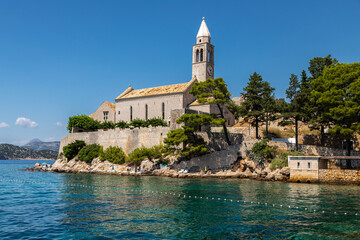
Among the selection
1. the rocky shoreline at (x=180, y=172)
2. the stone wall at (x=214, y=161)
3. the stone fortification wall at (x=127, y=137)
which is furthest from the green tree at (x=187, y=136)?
the stone fortification wall at (x=127, y=137)

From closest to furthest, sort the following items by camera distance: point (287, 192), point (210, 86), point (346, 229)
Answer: point (346, 229) → point (287, 192) → point (210, 86)

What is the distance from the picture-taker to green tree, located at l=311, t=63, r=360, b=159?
30.6 m

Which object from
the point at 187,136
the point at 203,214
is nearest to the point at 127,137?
the point at 187,136

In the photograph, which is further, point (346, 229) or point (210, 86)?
point (210, 86)

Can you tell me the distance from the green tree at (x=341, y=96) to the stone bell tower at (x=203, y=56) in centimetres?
2280

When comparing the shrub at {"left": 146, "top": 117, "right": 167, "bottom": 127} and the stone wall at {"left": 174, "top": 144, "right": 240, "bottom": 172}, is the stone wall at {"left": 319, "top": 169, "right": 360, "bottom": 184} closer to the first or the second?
the stone wall at {"left": 174, "top": 144, "right": 240, "bottom": 172}

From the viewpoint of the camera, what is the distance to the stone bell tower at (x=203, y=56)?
54.0 metres

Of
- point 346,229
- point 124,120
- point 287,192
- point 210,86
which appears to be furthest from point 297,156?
point 124,120

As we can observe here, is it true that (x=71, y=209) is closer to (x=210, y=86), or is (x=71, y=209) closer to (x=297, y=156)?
(x=297, y=156)

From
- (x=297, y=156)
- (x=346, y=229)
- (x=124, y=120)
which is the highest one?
(x=124, y=120)

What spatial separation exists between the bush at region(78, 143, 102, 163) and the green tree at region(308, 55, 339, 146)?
92.8ft

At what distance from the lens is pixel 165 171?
37969 mm

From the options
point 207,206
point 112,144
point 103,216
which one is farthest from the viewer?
point 112,144

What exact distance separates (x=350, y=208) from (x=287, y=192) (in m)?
6.09
